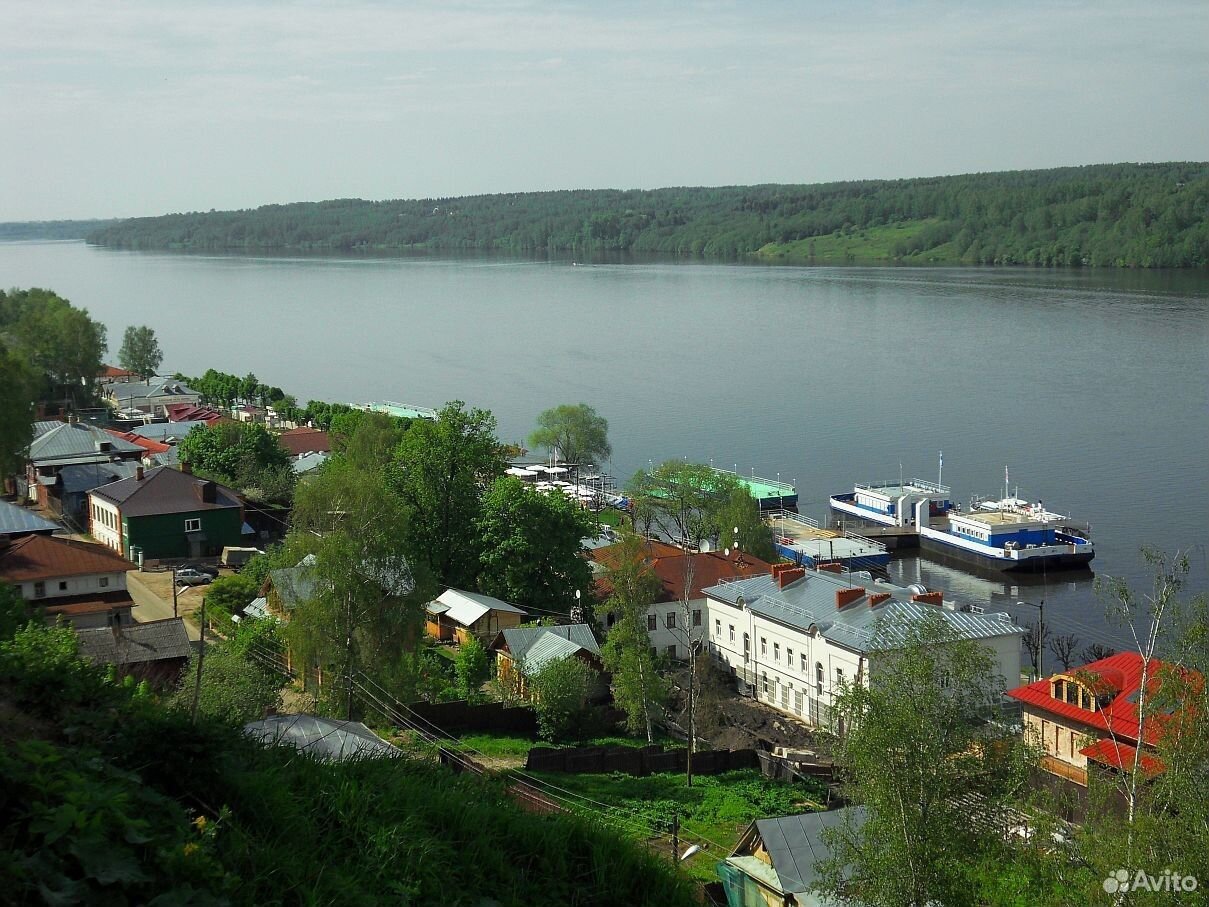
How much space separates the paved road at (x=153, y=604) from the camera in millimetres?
16375

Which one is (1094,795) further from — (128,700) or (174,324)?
(174,324)

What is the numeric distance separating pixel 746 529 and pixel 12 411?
1215 centimetres

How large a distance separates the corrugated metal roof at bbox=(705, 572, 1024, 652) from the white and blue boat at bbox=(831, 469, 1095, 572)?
345 inches

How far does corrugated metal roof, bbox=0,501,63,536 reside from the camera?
56.7ft

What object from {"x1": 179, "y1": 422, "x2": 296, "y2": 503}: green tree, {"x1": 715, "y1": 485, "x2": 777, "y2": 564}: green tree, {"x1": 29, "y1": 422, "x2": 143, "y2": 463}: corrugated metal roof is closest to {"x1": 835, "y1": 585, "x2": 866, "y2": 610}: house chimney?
{"x1": 715, "y1": 485, "x2": 777, "y2": 564}: green tree

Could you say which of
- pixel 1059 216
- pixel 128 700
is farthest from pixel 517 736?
pixel 1059 216

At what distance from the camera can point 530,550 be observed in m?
17.8

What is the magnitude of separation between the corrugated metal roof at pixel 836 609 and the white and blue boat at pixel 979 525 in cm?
876

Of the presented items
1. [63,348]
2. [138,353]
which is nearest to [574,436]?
[63,348]

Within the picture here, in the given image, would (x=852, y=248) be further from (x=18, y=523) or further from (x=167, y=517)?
(x=18, y=523)

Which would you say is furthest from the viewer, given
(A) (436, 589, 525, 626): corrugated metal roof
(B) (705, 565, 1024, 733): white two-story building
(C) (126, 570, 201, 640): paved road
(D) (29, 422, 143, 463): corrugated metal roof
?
(D) (29, 422, 143, 463): corrugated metal roof

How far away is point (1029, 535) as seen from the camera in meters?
25.6

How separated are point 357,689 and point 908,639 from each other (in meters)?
6.27

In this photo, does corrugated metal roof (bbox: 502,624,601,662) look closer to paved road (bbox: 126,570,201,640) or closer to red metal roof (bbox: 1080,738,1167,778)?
paved road (bbox: 126,570,201,640)
